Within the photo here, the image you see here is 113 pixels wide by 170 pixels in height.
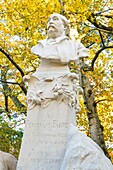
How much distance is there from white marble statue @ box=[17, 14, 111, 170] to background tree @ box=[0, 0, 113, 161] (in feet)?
18.0

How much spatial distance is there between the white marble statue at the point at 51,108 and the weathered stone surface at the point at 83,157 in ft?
0.25

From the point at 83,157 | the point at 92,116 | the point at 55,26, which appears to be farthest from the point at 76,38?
the point at 83,157

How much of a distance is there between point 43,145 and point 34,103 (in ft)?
2.54

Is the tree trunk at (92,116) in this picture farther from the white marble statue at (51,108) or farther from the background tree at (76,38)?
the white marble statue at (51,108)

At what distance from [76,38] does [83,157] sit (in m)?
7.71

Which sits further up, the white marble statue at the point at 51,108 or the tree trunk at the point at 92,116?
the white marble statue at the point at 51,108

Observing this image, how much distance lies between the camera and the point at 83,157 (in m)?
5.15

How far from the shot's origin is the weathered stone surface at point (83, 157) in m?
5.09

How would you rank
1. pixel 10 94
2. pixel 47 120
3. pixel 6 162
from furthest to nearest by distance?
pixel 10 94 < pixel 6 162 < pixel 47 120

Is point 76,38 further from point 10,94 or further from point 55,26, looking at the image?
point 55,26

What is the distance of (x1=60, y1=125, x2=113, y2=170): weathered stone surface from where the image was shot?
5.09 metres

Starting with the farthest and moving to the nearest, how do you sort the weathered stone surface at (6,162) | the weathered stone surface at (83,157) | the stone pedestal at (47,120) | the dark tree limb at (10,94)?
1. the dark tree limb at (10,94)
2. the weathered stone surface at (6,162)
3. the stone pedestal at (47,120)
4. the weathered stone surface at (83,157)

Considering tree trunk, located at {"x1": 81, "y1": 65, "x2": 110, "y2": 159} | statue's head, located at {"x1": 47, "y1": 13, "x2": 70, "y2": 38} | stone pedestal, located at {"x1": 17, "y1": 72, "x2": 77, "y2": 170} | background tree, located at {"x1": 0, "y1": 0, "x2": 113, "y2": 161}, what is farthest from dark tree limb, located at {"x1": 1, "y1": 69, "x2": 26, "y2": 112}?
stone pedestal, located at {"x1": 17, "y1": 72, "x2": 77, "y2": 170}

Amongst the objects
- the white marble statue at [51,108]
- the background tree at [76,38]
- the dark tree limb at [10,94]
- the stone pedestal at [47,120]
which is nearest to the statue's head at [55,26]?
the white marble statue at [51,108]
